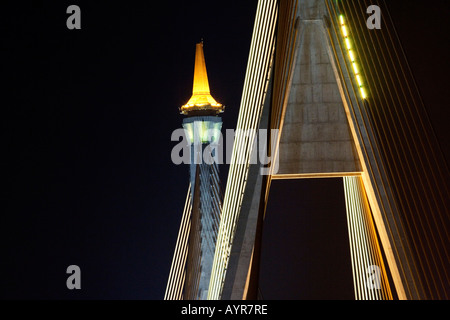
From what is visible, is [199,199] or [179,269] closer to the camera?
[199,199]

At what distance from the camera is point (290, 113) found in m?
14.2

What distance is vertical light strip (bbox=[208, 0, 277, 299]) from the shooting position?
14.2 m

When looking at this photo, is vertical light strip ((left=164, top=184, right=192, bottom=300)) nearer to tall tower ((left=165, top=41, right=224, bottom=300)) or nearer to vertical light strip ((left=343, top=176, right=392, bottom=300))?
tall tower ((left=165, top=41, right=224, bottom=300))

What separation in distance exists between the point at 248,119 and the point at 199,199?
Answer: 246 inches

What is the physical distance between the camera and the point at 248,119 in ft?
49.1

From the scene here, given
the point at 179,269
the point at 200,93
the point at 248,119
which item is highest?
the point at 200,93

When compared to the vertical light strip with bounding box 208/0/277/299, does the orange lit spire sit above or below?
above

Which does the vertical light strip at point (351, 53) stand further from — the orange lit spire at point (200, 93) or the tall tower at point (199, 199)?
the orange lit spire at point (200, 93)

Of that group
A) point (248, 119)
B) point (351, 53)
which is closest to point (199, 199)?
point (248, 119)

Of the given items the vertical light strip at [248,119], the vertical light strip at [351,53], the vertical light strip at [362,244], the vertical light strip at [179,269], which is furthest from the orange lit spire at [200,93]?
the vertical light strip at [351,53]

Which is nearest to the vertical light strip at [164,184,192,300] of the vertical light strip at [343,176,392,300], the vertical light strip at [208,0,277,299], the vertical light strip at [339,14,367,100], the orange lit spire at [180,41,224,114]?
the orange lit spire at [180,41,224,114]

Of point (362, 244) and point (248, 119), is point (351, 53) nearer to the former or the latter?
point (248, 119)
